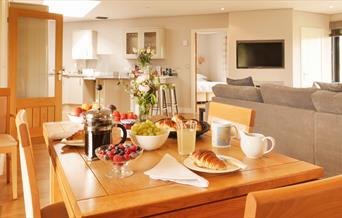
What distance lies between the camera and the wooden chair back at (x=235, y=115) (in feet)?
5.82

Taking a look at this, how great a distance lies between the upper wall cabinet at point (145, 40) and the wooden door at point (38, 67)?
361 centimetres

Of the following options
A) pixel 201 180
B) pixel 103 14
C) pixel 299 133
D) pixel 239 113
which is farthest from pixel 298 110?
pixel 103 14

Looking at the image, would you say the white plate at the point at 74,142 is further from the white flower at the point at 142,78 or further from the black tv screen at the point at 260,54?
the black tv screen at the point at 260,54

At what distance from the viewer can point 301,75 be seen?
7.77 m

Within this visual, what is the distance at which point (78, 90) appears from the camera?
28.7ft

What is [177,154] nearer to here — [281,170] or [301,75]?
[281,170]

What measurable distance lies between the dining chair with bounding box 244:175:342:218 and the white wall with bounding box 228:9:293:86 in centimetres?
733

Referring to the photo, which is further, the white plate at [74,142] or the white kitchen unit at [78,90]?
the white kitchen unit at [78,90]

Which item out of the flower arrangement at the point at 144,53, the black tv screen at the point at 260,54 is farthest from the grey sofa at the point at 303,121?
the black tv screen at the point at 260,54

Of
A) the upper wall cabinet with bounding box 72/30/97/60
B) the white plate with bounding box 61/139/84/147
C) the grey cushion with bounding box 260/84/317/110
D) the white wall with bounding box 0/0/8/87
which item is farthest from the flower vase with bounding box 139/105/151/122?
the upper wall cabinet with bounding box 72/30/97/60

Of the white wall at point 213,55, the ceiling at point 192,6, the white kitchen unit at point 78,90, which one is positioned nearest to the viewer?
the ceiling at point 192,6

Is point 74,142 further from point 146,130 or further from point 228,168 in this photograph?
point 228,168

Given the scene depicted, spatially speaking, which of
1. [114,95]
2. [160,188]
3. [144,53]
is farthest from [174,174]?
[114,95]

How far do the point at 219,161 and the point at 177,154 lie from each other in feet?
0.95
